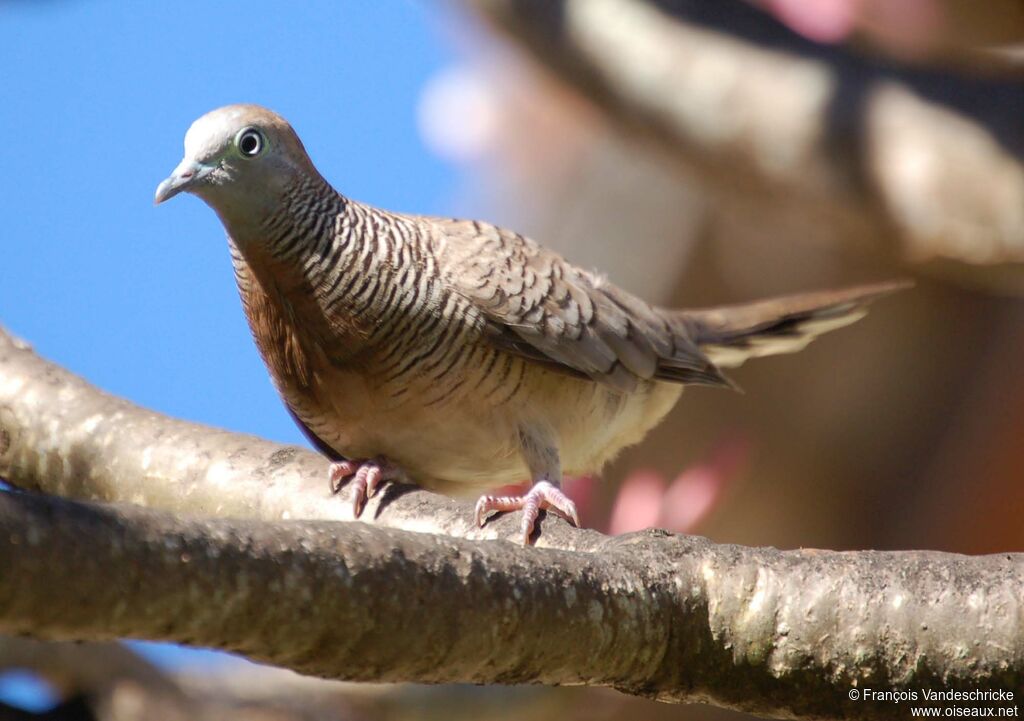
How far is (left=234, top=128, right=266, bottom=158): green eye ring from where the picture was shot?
3234 mm

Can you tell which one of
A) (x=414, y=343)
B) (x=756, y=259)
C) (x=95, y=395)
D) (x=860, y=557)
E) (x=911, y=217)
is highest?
(x=756, y=259)

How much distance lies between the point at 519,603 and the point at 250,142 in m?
1.66

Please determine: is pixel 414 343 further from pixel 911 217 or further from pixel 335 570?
pixel 911 217

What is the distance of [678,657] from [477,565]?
1.75 feet

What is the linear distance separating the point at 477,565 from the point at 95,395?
1810mm

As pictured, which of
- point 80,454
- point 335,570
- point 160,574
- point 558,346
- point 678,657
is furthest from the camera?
point 558,346

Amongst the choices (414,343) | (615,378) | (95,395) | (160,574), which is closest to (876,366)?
(615,378)

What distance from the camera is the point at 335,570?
74.6 inches

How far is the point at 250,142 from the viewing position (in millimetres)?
3275

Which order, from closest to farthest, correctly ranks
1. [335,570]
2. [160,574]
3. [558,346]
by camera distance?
[160,574], [335,570], [558,346]

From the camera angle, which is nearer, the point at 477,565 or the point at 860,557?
the point at 477,565

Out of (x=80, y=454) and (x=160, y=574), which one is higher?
(x=80, y=454)

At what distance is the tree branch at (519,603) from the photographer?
5.52 feet

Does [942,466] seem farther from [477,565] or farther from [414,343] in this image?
[477,565]
